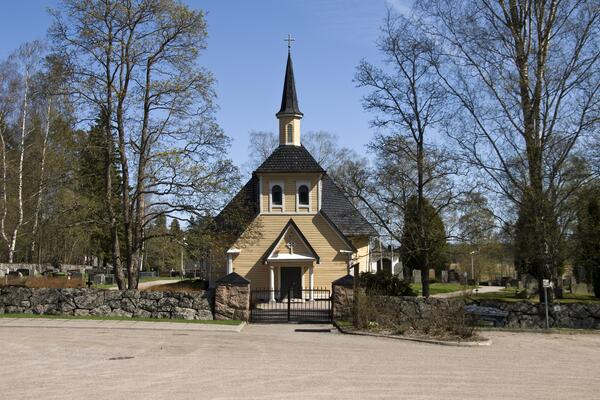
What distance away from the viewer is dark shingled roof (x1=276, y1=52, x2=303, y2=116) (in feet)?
129

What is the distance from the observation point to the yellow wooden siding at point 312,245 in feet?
116

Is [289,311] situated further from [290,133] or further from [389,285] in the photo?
[290,133]

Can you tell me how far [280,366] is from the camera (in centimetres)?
1382

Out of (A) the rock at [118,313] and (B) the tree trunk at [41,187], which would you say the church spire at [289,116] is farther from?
(A) the rock at [118,313]

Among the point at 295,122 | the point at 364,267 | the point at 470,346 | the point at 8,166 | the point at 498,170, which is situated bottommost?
the point at 470,346

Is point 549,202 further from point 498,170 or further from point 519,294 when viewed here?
point 519,294

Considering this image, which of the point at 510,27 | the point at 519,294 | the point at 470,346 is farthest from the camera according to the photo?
the point at 519,294

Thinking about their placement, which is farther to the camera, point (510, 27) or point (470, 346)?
point (510, 27)

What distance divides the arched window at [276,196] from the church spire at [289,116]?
3477 mm

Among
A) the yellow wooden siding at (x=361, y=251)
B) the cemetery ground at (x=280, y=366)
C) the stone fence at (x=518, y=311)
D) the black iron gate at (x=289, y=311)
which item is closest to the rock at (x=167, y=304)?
the black iron gate at (x=289, y=311)

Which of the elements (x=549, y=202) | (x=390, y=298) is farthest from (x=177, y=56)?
(x=549, y=202)

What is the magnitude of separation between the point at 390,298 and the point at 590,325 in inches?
277

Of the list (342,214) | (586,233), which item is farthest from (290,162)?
(586,233)

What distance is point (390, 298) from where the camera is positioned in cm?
2372
